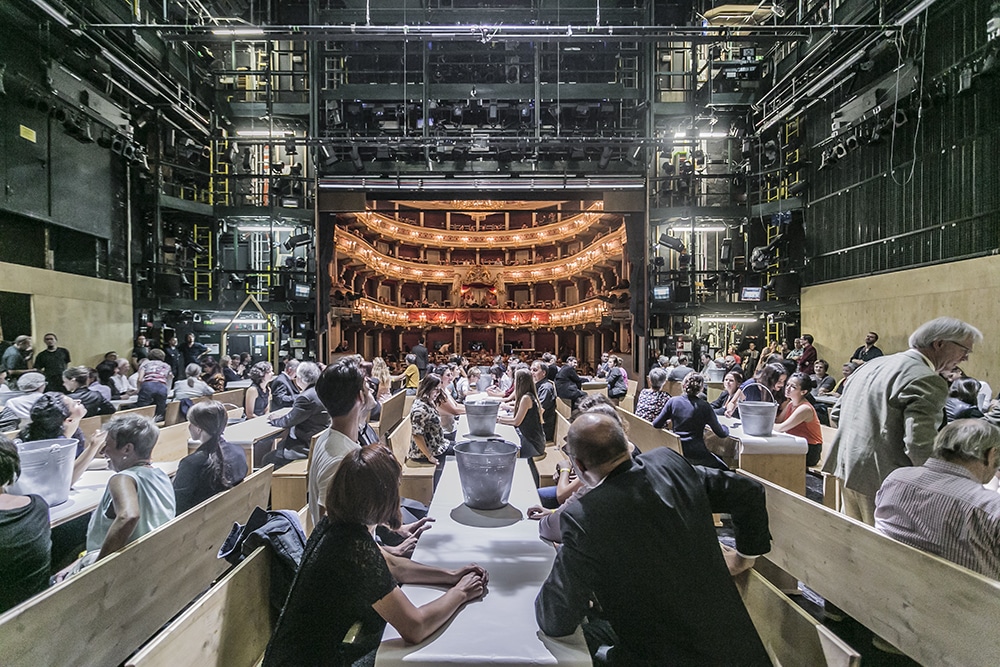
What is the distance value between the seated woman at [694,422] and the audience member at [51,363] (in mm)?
8746

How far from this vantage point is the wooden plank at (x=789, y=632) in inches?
51.7

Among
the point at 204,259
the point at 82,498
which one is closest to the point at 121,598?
the point at 82,498

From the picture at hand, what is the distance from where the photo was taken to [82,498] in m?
2.57

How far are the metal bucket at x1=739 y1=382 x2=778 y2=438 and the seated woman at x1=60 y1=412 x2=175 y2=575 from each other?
3.70m

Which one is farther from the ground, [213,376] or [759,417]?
[759,417]

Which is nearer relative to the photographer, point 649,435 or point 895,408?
point 895,408

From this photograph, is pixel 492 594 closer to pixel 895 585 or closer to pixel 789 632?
pixel 789 632

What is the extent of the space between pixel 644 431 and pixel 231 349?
471 inches

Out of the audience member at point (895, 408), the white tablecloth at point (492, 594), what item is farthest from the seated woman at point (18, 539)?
the audience member at point (895, 408)

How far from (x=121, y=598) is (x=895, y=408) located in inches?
134

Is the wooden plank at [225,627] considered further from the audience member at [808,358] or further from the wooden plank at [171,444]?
the audience member at [808,358]

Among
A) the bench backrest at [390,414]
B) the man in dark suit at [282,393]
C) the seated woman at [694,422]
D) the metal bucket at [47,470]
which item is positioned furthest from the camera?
the man in dark suit at [282,393]

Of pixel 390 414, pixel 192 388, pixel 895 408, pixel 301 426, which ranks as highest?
pixel 895 408

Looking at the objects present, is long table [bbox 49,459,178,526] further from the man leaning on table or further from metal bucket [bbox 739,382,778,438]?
metal bucket [bbox 739,382,778,438]
